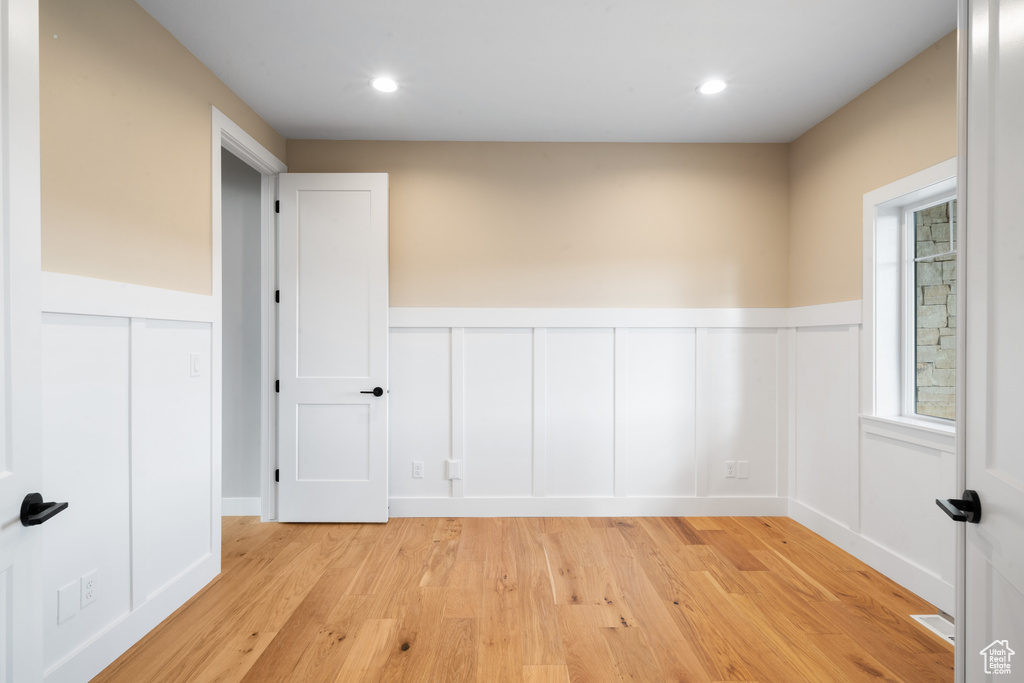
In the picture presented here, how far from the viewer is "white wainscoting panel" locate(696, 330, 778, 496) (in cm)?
340

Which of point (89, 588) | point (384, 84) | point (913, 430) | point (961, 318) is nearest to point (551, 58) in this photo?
point (384, 84)

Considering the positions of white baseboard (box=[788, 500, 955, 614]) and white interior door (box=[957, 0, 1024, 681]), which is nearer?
white interior door (box=[957, 0, 1024, 681])

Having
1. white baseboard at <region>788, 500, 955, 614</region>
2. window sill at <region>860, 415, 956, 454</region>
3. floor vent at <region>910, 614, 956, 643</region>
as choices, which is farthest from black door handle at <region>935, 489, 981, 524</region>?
white baseboard at <region>788, 500, 955, 614</region>

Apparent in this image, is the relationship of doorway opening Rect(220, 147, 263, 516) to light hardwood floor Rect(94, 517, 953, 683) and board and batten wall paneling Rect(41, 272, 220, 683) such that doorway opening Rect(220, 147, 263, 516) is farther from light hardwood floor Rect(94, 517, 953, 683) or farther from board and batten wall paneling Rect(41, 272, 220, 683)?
board and batten wall paneling Rect(41, 272, 220, 683)

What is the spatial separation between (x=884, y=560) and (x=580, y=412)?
1.79 metres

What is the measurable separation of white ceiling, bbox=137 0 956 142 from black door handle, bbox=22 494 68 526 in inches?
77.8

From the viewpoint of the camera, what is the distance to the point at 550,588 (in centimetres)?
237

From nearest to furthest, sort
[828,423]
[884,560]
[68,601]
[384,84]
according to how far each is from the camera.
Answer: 1. [68,601]
2. [884,560]
3. [384,84]
4. [828,423]

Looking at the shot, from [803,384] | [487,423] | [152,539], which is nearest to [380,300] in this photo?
[487,423]

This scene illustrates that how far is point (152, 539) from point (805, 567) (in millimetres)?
3099

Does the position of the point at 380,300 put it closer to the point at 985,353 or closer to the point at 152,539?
the point at 152,539

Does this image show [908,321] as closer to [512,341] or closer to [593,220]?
[593,220]

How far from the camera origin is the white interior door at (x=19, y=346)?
0.90m

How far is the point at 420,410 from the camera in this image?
338 centimetres
